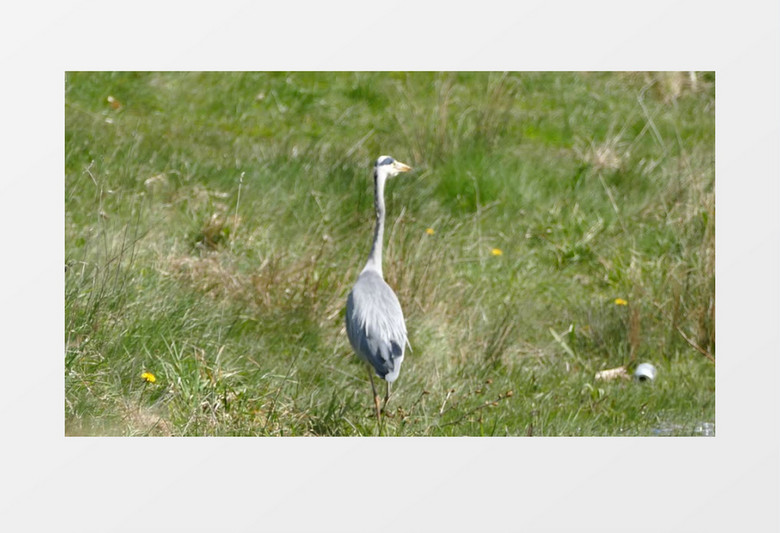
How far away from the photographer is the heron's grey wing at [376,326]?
4.79m

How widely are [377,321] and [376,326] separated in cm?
3

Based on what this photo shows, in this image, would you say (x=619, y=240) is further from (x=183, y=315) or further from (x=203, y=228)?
(x=183, y=315)

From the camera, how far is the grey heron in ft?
15.7

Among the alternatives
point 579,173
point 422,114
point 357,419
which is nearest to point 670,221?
point 579,173

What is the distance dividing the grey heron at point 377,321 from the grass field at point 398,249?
184 millimetres

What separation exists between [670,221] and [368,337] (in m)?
2.70

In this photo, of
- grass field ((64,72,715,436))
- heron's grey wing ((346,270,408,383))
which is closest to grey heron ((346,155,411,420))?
heron's grey wing ((346,270,408,383))

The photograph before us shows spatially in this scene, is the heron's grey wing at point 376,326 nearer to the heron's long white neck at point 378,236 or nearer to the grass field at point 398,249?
the heron's long white neck at point 378,236

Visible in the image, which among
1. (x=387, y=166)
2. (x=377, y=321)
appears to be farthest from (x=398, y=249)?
(x=377, y=321)

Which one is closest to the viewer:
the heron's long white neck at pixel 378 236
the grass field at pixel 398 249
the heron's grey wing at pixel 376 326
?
the heron's grey wing at pixel 376 326

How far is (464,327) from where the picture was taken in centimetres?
600

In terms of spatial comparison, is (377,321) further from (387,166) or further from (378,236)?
(387,166)

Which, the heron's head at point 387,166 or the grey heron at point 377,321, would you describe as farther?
the heron's head at point 387,166

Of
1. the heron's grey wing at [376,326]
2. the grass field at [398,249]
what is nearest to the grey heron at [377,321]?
the heron's grey wing at [376,326]
